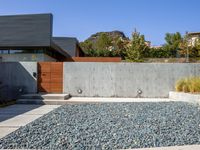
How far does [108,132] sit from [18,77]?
1103 centimetres

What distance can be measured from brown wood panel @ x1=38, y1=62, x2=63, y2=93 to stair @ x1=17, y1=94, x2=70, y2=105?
1429 millimetres

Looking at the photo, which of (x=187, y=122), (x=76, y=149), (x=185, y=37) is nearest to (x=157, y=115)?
(x=187, y=122)

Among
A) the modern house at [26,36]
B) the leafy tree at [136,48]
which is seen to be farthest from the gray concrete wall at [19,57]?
the leafy tree at [136,48]

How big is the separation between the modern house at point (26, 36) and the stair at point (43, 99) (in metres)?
9.70

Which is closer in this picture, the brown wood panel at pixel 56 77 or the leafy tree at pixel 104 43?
the brown wood panel at pixel 56 77

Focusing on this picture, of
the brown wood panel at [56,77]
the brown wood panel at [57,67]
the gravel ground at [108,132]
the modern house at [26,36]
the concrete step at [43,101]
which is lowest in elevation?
the gravel ground at [108,132]

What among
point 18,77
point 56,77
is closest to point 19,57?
point 18,77

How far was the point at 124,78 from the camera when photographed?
650 inches

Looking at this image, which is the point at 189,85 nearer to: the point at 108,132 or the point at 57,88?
the point at 57,88

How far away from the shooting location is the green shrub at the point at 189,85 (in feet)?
44.6

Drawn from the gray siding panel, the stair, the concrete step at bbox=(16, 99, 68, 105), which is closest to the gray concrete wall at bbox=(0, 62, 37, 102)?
the stair

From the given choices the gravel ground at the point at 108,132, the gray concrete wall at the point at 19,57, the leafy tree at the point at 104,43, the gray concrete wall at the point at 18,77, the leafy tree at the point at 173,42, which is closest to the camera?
the gravel ground at the point at 108,132

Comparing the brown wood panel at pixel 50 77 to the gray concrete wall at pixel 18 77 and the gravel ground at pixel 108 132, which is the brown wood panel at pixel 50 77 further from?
the gravel ground at pixel 108 132

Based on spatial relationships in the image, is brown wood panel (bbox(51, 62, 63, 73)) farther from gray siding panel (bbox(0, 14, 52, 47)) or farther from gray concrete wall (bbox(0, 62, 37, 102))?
gray siding panel (bbox(0, 14, 52, 47))
